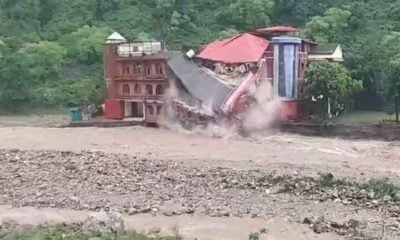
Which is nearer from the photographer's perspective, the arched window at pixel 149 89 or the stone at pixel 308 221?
the stone at pixel 308 221

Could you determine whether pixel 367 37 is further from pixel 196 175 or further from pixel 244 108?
pixel 196 175

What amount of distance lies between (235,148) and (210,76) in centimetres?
705

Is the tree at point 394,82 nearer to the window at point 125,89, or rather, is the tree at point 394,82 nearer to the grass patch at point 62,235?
the window at point 125,89

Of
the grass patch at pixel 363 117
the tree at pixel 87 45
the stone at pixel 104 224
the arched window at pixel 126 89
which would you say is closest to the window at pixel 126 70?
the arched window at pixel 126 89

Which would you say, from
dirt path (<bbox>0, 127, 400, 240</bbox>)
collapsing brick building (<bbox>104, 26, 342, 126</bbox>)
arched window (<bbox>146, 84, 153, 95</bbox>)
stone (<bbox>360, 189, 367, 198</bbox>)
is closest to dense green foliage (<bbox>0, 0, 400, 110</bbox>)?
collapsing brick building (<bbox>104, 26, 342, 126</bbox>)

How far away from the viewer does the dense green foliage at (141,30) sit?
42.2 m

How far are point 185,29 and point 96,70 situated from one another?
7.28 m

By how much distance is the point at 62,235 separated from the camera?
14.2 m

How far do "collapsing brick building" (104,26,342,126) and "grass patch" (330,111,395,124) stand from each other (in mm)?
2007

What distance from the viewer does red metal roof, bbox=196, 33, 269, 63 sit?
35.7 m

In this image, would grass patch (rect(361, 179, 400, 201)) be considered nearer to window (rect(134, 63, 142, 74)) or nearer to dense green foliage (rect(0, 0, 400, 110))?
dense green foliage (rect(0, 0, 400, 110))

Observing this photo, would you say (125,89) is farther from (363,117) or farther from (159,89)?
(363,117)

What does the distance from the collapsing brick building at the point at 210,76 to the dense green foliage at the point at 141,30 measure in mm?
3579

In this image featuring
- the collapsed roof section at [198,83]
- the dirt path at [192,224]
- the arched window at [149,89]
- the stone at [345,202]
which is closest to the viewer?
the dirt path at [192,224]
